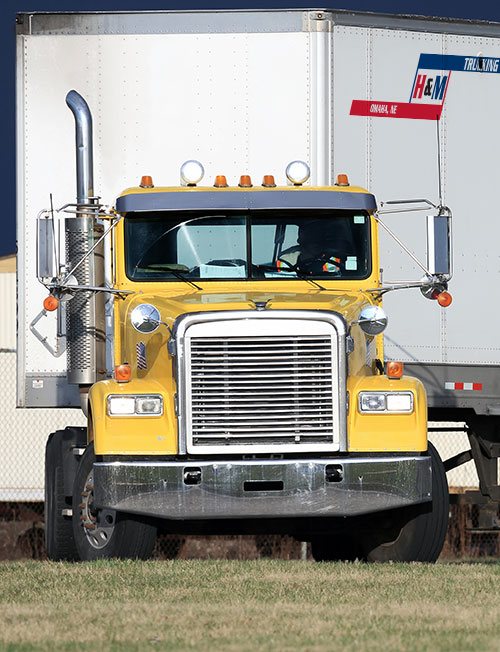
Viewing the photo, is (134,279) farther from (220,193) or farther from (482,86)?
(482,86)

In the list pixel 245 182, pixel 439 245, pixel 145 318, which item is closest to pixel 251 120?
pixel 245 182

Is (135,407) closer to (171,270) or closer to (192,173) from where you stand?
(171,270)

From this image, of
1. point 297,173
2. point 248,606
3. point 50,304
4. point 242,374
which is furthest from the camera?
point 297,173

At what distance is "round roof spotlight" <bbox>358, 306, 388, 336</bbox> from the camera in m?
11.6

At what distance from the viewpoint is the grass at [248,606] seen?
7.86 meters

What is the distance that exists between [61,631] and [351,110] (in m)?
7.19

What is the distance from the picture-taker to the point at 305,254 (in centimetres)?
1244

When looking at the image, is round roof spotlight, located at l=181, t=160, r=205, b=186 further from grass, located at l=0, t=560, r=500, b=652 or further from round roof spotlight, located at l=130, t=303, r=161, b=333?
grass, located at l=0, t=560, r=500, b=652

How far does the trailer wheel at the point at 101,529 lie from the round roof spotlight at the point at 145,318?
34.5 inches

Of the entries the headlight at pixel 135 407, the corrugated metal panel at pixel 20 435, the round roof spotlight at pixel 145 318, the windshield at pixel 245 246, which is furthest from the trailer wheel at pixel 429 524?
the corrugated metal panel at pixel 20 435

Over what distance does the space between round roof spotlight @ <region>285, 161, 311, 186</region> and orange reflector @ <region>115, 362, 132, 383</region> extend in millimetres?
2325

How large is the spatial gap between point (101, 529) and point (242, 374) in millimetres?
1579

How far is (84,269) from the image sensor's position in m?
12.8

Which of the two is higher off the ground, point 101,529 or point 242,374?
point 242,374
